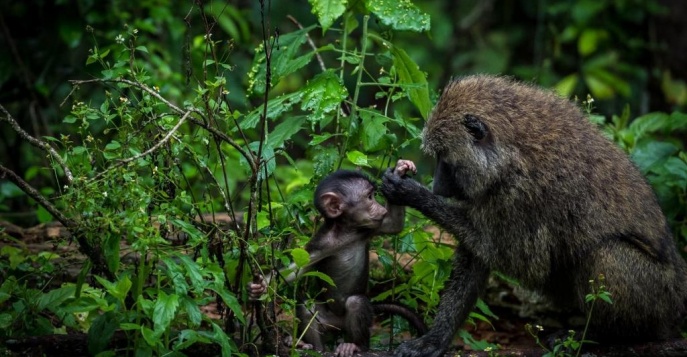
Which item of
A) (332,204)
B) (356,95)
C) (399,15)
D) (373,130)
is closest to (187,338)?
(332,204)

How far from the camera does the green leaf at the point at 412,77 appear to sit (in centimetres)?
570

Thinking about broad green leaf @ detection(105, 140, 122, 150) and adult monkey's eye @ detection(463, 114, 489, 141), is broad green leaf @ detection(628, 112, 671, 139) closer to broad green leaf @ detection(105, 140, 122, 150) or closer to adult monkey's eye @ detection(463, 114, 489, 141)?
adult monkey's eye @ detection(463, 114, 489, 141)

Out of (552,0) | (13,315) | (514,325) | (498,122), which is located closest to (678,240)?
(514,325)

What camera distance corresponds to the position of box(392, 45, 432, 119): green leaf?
5.70 meters

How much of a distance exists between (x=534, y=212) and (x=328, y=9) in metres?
1.63

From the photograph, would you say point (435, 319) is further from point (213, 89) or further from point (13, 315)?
point (13, 315)

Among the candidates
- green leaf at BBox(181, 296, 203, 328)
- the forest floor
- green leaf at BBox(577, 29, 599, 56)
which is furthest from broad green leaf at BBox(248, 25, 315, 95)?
green leaf at BBox(577, 29, 599, 56)

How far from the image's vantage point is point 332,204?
17.6 ft

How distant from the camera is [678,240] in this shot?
6.92 metres

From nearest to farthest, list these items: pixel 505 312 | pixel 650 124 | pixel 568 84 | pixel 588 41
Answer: pixel 505 312 → pixel 650 124 → pixel 568 84 → pixel 588 41

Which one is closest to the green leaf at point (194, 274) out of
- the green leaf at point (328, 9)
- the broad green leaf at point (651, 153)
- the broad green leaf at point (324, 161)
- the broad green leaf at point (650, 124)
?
the broad green leaf at point (324, 161)

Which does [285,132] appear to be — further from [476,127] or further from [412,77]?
[476,127]

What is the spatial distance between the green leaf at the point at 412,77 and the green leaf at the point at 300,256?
1310 millimetres

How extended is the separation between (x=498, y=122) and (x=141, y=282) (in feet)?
7.13
